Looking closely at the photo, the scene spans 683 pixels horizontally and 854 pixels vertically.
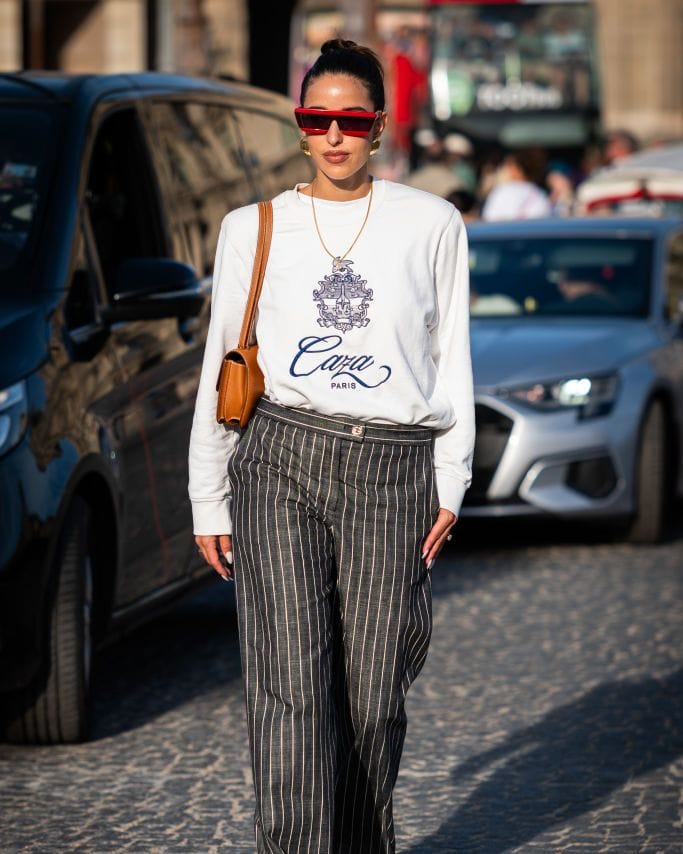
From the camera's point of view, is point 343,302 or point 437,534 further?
point 437,534

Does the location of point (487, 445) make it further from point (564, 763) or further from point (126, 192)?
point (564, 763)

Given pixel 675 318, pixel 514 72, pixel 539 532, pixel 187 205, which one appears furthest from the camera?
pixel 514 72

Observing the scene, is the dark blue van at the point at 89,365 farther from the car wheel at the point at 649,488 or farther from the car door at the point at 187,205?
the car wheel at the point at 649,488

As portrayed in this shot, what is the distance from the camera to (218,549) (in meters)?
4.30

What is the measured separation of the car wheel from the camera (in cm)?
1026

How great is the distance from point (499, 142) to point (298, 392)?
1189 inches

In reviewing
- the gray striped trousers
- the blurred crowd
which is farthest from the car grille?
the gray striped trousers

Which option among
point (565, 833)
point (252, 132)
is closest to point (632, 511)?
point (252, 132)

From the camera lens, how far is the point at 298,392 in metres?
4.08

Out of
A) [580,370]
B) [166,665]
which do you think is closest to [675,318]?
[580,370]

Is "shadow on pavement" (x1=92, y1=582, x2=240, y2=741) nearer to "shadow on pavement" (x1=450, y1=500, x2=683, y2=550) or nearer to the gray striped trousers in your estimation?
"shadow on pavement" (x1=450, y1=500, x2=683, y2=550)

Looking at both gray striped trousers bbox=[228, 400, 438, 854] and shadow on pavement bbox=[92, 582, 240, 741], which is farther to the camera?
shadow on pavement bbox=[92, 582, 240, 741]

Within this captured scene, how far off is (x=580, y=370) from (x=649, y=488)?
28.5 inches

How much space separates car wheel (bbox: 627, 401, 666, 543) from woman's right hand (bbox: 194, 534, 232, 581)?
6106mm
